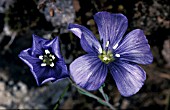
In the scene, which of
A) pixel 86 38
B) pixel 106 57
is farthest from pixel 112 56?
pixel 86 38

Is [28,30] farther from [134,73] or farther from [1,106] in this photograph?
[134,73]

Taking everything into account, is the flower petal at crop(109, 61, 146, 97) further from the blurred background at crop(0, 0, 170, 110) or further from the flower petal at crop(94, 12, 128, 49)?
the blurred background at crop(0, 0, 170, 110)

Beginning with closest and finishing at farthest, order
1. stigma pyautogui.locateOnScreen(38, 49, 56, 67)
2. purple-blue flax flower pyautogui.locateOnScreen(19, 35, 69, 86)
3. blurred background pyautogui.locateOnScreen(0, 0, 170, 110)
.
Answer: purple-blue flax flower pyautogui.locateOnScreen(19, 35, 69, 86) < stigma pyautogui.locateOnScreen(38, 49, 56, 67) < blurred background pyautogui.locateOnScreen(0, 0, 170, 110)

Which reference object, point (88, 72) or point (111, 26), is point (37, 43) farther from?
point (111, 26)

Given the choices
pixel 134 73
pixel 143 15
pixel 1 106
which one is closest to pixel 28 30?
pixel 1 106

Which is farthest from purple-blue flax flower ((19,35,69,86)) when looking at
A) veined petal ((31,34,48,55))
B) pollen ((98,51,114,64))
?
pollen ((98,51,114,64))
